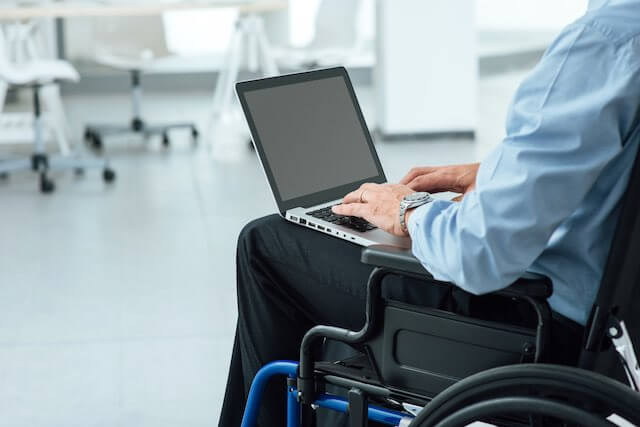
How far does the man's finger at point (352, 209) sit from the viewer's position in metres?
1.71

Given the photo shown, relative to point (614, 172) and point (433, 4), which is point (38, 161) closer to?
point (433, 4)

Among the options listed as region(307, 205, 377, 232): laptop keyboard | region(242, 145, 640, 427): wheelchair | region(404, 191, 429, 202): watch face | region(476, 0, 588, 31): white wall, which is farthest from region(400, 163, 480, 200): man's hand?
region(476, 0, 588, 31): white wall

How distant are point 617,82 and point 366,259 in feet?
1.37

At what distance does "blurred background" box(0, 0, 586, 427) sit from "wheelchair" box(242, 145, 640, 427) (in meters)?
0.92

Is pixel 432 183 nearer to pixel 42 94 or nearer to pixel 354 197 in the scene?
pixel 354 197

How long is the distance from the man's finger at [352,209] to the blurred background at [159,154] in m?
0.92

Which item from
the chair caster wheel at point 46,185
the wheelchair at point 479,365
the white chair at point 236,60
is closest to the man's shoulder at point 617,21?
the wheelchair at point 479,365

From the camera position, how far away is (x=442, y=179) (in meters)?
1.93

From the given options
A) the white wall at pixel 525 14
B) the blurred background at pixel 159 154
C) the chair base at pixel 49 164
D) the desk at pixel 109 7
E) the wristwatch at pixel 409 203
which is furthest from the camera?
the white wall at pixel 525 14

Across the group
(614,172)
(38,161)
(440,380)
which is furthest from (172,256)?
(614,172)

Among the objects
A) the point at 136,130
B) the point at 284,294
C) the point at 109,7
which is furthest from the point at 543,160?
the point at 136,130

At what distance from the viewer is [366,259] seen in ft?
4.86

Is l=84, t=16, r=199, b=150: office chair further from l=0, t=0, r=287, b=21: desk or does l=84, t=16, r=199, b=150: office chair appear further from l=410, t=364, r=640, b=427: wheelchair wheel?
l=410, t=364, r=640, b=427: wheelchair wheel

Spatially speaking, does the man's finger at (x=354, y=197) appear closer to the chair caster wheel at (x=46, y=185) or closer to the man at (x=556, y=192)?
the man at (x=556, y=192)
